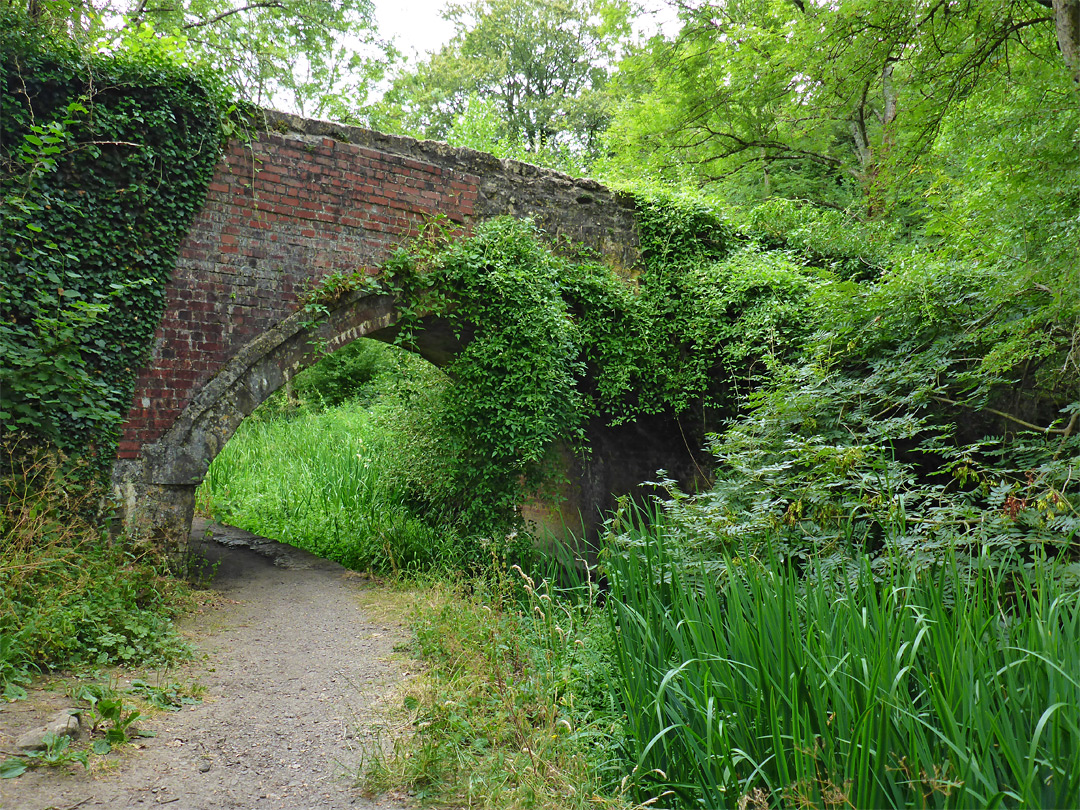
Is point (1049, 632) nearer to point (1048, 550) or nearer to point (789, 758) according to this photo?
point (789, 758)

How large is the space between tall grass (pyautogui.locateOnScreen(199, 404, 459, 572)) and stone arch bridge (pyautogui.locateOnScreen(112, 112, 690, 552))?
6.28ft

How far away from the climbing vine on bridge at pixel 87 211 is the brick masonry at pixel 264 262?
0.20m

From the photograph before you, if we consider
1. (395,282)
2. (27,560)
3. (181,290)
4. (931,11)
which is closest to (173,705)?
(27,560)

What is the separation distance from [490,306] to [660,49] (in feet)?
25.4

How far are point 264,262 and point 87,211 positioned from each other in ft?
4.07

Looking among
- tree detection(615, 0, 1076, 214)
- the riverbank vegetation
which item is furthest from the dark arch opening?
tree detection(615, 0, 1076, 214)

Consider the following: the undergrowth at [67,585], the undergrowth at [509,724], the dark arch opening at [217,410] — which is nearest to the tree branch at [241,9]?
the dark arch opening at [217,410]

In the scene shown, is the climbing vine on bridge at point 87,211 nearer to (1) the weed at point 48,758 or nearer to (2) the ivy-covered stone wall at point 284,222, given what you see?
(2) the ivy-covered stone wall at point 284,222

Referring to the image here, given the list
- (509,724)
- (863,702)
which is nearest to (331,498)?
(509,724)

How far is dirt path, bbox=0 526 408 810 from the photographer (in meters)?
2.50

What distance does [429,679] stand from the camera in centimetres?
354

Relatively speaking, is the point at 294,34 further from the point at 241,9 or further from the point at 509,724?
the point at 509,724

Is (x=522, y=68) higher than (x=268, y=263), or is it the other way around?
(x=522, y=68)

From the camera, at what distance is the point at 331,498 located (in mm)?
7875
